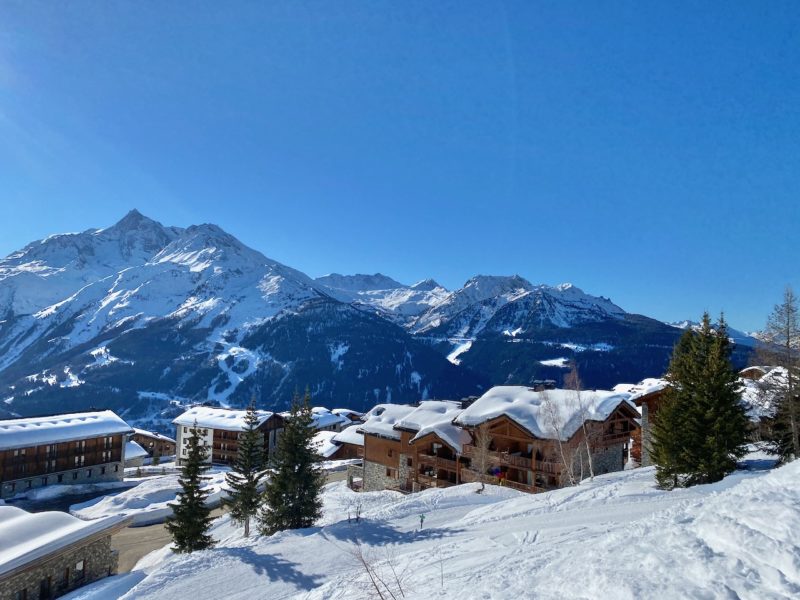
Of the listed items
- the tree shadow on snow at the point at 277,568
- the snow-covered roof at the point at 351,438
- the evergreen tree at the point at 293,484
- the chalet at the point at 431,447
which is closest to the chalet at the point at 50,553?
the tree shadow on snow at the point at 277,568

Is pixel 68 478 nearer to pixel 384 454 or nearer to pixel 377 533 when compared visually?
pixel 384 454

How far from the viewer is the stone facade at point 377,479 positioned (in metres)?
45.3

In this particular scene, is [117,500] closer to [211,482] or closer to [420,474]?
[211,482]

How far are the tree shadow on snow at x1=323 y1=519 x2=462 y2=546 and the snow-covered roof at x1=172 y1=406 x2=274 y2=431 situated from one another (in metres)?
57.3

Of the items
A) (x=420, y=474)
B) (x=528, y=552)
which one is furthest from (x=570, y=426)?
(x=528, y=552)

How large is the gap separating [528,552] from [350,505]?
2397 centimetres

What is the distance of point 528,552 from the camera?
39.1 feet

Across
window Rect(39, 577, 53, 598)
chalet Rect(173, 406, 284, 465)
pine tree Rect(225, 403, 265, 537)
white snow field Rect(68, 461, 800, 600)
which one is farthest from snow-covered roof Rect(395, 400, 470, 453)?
→ chalet Rect(173, 406, 284, 465)

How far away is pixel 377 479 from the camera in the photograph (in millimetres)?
46719

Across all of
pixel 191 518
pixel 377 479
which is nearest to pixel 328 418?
pixel 377 479

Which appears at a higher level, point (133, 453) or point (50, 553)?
point (50, 553)

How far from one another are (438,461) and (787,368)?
2597cm

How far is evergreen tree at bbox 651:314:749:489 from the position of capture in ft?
66.3

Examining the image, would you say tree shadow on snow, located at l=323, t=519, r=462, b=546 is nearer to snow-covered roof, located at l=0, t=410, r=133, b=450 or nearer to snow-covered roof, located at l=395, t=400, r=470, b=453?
snow-covered roof, located at l=395, t=400, r=470, b=453
